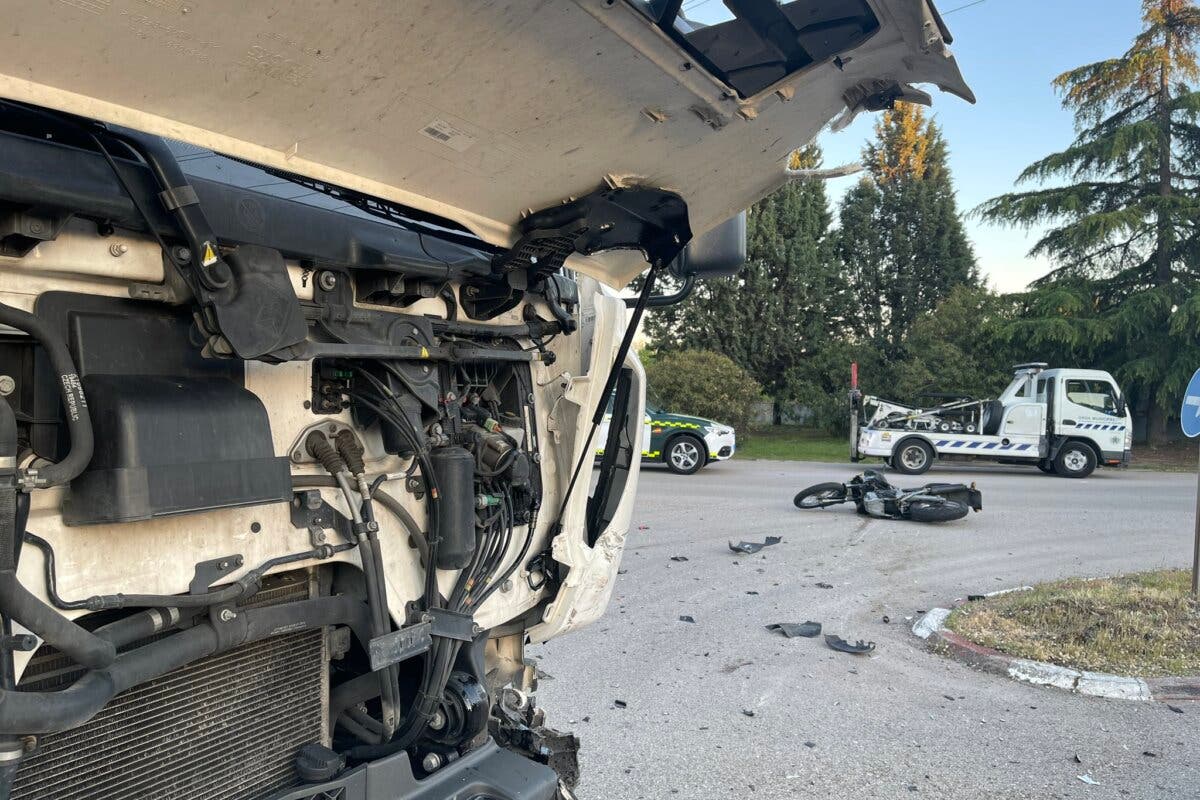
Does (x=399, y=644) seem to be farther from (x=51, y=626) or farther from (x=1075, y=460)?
(x=1075, y=460)

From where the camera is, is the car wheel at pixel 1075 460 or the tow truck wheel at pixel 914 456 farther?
the car wheel at pixel 1075 460

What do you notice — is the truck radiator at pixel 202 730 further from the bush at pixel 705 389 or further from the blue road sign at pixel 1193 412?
the bush at pixel 705 389

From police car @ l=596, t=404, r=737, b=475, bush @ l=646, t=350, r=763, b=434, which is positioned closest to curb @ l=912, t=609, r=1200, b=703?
police car @ l=596, t=404, r=737, b=475

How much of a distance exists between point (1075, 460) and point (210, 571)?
1765cm

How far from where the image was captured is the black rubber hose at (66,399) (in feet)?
4.72

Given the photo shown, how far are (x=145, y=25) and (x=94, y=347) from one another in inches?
24.2

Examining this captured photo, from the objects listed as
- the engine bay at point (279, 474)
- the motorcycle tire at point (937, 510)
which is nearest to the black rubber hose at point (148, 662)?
the engine bay at point (279, 474)

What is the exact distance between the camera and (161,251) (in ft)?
5.50

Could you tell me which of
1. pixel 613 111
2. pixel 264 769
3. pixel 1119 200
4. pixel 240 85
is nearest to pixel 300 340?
pixel 240 85

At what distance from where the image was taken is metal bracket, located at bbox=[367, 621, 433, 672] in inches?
80.7

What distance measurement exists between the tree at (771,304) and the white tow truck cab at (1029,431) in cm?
1018

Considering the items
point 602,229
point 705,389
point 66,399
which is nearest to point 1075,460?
point 705,389

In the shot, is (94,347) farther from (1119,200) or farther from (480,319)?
(1119,200)

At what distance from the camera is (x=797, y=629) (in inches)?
232
